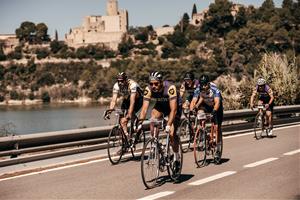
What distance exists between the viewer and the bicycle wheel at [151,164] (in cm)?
899

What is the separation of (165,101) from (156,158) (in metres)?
1.00

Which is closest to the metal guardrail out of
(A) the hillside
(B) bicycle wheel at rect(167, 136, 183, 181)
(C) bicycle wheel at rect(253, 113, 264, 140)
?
(B) bicycle wheel at rect(167, 136, 183, 181)

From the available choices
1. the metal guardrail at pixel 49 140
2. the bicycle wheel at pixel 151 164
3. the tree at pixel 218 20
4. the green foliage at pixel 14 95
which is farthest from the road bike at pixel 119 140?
the tree at pixel 218 20

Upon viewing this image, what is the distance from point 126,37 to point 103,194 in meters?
192

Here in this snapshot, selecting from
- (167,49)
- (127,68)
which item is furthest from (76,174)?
(167,49)

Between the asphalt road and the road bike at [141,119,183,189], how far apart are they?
0.17 meters

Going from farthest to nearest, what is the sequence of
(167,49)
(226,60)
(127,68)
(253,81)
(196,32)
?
(196,32) → (167,49) → (127,68) → (226,60) → (253,81)

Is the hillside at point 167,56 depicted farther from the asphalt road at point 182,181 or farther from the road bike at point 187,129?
the asphalt road at point 182,181

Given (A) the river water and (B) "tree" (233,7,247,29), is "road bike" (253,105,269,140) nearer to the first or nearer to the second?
(A) the river water

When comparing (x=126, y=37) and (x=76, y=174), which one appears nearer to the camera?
(x=76, y=174)

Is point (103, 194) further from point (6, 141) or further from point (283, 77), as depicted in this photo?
point (283, 77)

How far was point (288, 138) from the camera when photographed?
17344 mm

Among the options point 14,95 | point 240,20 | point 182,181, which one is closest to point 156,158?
point 182,181

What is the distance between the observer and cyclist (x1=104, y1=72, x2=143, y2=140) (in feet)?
39.6
